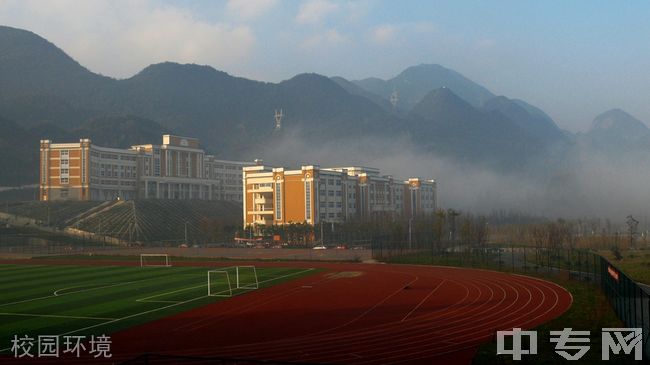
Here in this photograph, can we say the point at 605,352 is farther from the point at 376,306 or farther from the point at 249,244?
the point at 249,244

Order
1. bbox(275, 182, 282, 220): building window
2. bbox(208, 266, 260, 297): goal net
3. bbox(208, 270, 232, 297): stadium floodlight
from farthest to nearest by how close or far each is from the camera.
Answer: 1. bbox(275, 182, 282, 220): building window
2. bbox(208, 266, 260, 297): goal net
3. bbox(208, 270, 232, 297): stadium floodlight

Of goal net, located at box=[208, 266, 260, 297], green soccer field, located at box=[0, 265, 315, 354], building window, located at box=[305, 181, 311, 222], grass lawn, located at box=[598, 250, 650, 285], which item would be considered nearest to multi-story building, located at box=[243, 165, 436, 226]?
building window, located at box=[305, 181, 311, 222]

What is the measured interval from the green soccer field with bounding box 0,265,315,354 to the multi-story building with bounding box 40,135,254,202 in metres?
74.6

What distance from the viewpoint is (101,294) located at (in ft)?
110

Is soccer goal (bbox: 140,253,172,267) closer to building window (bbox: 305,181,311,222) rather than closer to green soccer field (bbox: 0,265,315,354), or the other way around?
green soccer field (bbox: 0,265,315,354)

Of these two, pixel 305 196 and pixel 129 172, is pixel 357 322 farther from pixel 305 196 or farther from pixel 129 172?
pixel 129 172

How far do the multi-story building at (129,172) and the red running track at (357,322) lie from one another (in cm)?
9812

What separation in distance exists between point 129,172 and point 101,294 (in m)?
108

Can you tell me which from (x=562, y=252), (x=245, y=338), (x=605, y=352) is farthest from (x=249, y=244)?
(x=605, y=352)

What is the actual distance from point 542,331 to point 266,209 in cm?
8852

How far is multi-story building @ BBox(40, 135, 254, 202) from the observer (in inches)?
4847

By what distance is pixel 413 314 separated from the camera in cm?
2598

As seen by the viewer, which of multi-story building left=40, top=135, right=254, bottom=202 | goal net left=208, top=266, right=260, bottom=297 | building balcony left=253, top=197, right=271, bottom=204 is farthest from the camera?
multi-story building left=40, top=135, right=254, bottom=202

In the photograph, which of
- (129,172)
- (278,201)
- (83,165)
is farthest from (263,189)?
(129,172)
